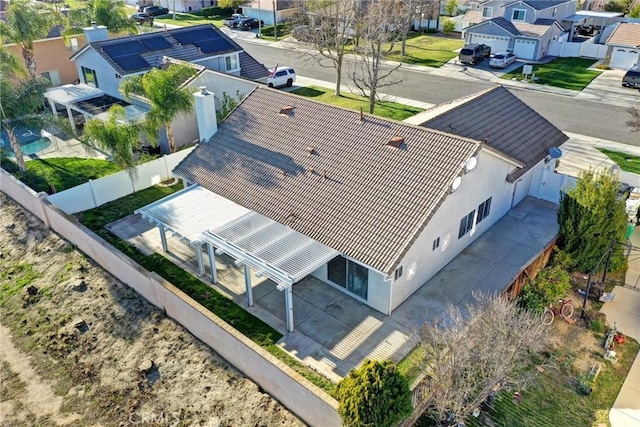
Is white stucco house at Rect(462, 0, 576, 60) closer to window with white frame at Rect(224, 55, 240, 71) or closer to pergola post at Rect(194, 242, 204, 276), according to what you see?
window with white frame at Rect(224, 55, 240, 71)

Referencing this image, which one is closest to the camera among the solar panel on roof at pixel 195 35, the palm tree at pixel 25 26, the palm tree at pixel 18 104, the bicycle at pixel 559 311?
the bicycle at pixel 559 311

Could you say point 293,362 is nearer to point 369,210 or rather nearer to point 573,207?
point 369,210

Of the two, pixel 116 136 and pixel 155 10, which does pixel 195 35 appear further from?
pixel 155 10

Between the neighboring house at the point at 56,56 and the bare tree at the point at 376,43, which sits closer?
A: the bare tree at the point at 376,43

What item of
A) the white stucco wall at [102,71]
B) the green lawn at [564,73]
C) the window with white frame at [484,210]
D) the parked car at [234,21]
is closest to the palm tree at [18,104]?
the white stucco wall at [102,71]

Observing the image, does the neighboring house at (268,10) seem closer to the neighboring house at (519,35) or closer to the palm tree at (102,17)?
the neighboring house at (519,35)

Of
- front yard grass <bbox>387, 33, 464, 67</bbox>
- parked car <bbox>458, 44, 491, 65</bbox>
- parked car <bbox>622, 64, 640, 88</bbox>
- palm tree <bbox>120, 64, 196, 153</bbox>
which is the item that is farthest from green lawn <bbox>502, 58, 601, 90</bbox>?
palm tree <bbox>120, 64, 196, 153</bbox>

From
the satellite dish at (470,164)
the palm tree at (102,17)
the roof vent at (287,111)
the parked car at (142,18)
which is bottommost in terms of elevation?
the parked car at (142,18)

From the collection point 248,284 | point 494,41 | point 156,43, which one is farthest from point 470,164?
point 494,41
